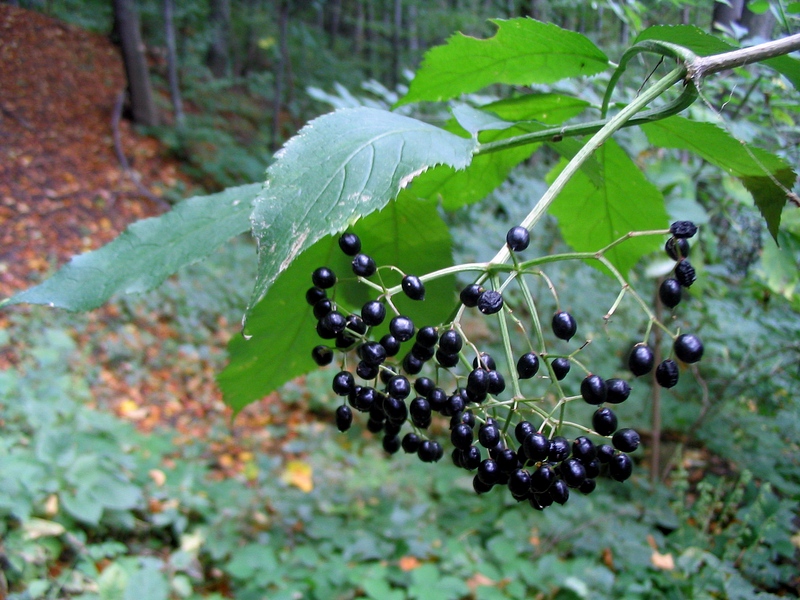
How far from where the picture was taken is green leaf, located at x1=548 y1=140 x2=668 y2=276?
110 cm

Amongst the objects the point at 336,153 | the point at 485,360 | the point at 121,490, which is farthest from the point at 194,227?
the point at 121,490

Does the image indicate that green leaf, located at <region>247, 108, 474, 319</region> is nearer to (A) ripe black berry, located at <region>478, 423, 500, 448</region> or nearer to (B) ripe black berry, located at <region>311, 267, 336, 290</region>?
(B) ripe black berry, located at <region>311, 267, 336, 290</region>

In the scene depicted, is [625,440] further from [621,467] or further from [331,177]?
[331,177]

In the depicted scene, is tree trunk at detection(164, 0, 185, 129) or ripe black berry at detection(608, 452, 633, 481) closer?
ripe black berry at detection(608, 452, 633, 481)

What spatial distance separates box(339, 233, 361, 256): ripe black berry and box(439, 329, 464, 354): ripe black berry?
21 cm

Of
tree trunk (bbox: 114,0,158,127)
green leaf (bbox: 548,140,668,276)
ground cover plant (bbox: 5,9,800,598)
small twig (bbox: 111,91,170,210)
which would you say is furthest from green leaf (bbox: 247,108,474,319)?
tree trunk (bbox: 114,0,158,127)

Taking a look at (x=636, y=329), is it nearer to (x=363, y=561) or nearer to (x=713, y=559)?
(x=713, y=559)

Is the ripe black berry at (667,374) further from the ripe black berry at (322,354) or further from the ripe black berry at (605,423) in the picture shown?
the ripe black berry at (322,354)

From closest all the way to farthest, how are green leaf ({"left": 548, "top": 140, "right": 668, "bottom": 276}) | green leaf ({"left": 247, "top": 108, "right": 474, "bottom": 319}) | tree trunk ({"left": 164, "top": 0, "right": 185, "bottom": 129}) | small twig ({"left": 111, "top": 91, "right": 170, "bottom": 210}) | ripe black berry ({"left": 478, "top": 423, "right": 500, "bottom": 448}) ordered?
green leaf ({"left": 247, "top": 108, "right": 474, "bottom": 319}), ripe black berry ({"left": 478, "top": 423, "right": 500, "bottom": 448}), green leaf ({"left": 548, "top": 140, "right": 668, "bottom": 276}), small twig ({"left": 111, "top": 91, "right": 170, "bottom": 210}), tree trunk ({"left": 164, "top": 0, "right": 185, "bottom": 129})

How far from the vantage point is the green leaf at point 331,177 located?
0.67 meters

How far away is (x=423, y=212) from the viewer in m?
1.00

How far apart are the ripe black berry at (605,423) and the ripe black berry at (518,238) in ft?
0.96

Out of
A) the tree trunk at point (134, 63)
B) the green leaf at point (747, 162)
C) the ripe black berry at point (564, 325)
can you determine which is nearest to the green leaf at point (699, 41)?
the green leaf at point (747, 162)

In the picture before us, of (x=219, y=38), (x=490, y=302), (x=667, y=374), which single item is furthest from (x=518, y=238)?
(x=219, y=38)
